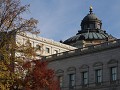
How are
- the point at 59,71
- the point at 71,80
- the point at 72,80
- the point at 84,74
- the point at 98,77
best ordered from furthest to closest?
the point at 59,71, the point at 71,80, the point at 72,80, the point at 84,74, the point at 98,77

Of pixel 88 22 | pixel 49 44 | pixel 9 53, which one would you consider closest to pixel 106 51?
pixel 49 44

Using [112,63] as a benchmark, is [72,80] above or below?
below

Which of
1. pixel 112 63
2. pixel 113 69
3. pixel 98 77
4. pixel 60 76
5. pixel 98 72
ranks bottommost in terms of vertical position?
pixel 98 77

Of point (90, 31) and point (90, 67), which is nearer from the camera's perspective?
point (90, 67)

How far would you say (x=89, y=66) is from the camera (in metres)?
87.7

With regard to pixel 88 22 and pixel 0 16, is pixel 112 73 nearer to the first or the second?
pixel 0 16

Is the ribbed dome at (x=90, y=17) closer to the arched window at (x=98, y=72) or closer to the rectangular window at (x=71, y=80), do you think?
the rectangular window at (x=71, y=80)

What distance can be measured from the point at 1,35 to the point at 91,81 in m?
44.8

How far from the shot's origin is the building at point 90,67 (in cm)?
8262

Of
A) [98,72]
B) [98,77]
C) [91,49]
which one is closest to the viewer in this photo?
Answer: [98,77]

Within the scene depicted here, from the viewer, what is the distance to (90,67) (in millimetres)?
87500

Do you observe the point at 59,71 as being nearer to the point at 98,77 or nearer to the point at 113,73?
the point at 98,77

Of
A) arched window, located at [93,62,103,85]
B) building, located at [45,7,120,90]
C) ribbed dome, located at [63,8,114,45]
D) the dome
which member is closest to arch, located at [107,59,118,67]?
building, located at [45,7,120,90]

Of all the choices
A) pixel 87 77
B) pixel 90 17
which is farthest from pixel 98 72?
pixel 90 17
